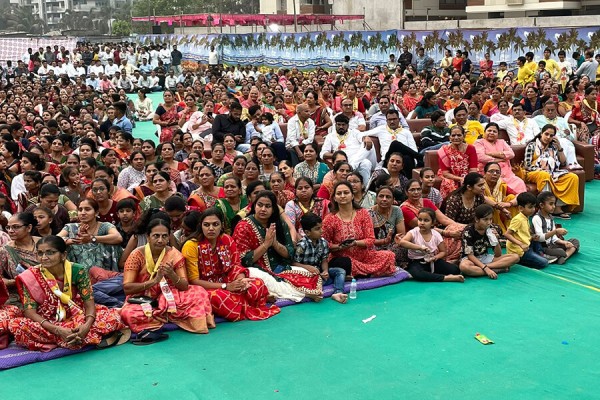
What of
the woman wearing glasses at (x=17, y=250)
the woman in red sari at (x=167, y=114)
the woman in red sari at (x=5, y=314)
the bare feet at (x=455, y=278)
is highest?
the woman in red sari at (x=167, y=114)

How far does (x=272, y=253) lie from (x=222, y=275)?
0.59m

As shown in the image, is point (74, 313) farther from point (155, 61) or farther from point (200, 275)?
point (155, 61)

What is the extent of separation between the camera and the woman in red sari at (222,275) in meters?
4.93

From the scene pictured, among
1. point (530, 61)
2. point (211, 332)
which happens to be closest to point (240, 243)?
point (211, 332)

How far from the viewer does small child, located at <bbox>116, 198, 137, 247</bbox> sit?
214 inches

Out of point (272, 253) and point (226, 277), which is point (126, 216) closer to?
point (226, 277)

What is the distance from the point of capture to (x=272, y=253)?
5578 millimetres

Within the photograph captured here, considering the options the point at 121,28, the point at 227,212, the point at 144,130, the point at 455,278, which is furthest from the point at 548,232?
the point at 121,28

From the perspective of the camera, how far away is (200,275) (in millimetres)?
5082

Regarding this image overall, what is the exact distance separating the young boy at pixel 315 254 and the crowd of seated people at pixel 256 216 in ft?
0.04

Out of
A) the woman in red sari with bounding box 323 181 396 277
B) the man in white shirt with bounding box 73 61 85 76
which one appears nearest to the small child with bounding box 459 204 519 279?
the woman in red sari with bounding box 323 181 396 277

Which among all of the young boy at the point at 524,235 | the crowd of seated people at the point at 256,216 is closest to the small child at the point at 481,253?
the crowd of seated people at the point at 256,216

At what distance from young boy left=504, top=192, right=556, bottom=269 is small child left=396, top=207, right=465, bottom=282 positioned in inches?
22.7

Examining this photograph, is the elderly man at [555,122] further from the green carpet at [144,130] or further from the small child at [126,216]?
the green carpet at [144,130]
